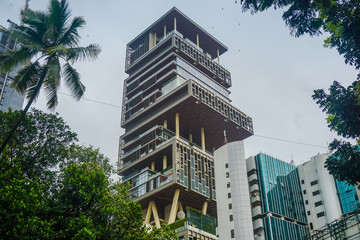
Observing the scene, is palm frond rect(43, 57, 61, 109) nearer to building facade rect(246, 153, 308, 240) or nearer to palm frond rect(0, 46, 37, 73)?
palm frond rect(0, 46, 37, 73)

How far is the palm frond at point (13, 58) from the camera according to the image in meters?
24.8

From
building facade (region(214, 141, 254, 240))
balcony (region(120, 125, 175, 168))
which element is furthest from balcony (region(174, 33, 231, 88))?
building facade (region(214, 141, 254, 240))

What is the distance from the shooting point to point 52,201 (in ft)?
80.7

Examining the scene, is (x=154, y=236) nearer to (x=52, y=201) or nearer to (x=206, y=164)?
(x=52, y=201)

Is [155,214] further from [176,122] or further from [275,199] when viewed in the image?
[275,199]

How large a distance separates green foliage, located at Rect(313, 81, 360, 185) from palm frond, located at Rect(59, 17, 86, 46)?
15524 mm

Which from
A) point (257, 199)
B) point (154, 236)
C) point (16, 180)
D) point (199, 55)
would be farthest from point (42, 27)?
point (199, 55)

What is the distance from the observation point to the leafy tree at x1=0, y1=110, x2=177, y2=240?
846 inches

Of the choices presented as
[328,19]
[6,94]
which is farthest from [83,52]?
[6,94]

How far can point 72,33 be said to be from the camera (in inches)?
1046

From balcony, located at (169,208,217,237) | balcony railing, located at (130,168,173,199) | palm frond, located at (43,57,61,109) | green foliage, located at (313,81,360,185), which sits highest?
balcony railing, located at (130,168,173,199)

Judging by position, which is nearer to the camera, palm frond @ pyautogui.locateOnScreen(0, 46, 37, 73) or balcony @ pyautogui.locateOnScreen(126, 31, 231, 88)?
palm frond @ pyautogui.locateOnScreen(0, 46, 37, 73)

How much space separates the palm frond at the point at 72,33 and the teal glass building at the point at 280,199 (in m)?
51.3

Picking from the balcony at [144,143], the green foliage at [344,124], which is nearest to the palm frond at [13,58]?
the green foliage at [344,124]
